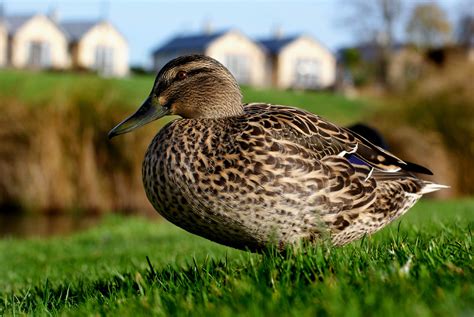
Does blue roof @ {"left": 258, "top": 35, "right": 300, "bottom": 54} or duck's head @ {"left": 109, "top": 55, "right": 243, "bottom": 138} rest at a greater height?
duck's head @ {"left": 109, "top": 55, "right": 243, "bottom": 138}

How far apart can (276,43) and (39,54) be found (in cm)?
2786

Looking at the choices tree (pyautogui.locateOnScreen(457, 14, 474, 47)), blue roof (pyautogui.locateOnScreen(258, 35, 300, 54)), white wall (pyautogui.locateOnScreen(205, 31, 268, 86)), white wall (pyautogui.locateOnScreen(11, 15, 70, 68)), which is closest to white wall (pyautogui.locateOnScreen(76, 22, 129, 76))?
white wall (pyautogui.locateOnScreen(11, 15, 70, 68))

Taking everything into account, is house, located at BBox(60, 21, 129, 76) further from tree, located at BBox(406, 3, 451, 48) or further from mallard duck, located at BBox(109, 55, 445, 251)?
mallard duck, located at BBox(109, 55, 445, 251)

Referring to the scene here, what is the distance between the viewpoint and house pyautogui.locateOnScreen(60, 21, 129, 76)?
76812mm

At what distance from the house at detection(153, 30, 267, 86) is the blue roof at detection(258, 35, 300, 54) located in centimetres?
191

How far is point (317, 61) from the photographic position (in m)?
88.9

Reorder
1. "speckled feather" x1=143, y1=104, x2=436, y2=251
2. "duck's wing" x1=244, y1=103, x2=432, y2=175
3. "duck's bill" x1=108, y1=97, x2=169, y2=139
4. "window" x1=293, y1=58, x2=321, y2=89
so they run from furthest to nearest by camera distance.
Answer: "window" x1=293, y1=58, x2=321, y2=89 → "duck's bill" x1=108, y1=97, x2=169, y2=139 → "duck's wing" x1=244, y1=103, x2=432, y2=175 → "speckled feather" x1=143, y1=104, x2=436, y2=251

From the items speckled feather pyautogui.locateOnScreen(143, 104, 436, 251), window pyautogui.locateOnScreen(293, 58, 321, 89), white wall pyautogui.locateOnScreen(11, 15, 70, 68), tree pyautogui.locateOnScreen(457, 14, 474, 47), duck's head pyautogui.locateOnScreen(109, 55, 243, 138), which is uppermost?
tree pyautogui.locateOnScreen(457, 14, 474, 47)

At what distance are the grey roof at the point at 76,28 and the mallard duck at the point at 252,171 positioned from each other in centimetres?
7455

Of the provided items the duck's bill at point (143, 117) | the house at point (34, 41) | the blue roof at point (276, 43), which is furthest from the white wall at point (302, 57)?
the duck's bill at point (143, 117)

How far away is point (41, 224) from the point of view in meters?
16.1

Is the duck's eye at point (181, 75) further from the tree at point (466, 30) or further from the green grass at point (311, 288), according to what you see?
the tree at point (466, 30)

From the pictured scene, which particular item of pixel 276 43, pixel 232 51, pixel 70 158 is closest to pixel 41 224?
pixel 70 158

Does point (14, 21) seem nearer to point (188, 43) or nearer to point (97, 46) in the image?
point (97, 46)
